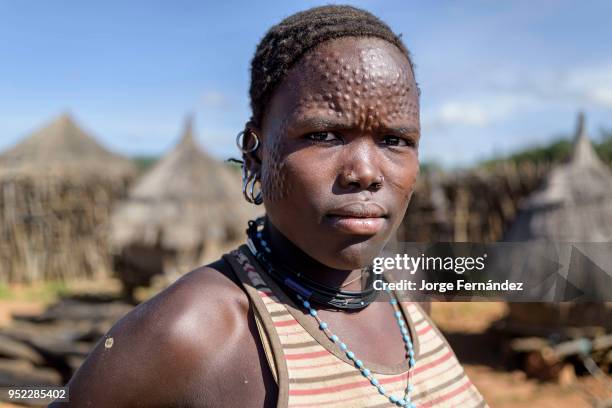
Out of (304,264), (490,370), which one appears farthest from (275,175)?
(490,370)

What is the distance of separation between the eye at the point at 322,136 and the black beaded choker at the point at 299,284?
309 mm

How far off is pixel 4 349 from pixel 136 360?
6.78 meters

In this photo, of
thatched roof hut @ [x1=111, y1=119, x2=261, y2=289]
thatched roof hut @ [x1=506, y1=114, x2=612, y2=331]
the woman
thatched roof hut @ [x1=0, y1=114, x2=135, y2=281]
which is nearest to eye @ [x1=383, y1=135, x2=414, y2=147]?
the woman

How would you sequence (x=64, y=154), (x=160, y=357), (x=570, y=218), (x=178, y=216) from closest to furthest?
(x=160, y=357)
(x=570, y=218)
(x=178, y=216)
(x=64, y=154)

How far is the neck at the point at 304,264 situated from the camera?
1308mm

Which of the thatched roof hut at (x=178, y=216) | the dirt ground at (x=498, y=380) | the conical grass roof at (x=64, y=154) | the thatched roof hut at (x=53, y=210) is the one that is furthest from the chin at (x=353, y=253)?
the conical grass roof at (x=64, y=154)

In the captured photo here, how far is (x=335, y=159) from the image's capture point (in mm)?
1167

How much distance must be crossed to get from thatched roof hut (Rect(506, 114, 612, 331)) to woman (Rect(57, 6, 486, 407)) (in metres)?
5.87

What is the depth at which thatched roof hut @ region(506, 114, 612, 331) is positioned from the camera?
668 centimetres

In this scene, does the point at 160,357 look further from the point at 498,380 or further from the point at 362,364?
the point at 498,380

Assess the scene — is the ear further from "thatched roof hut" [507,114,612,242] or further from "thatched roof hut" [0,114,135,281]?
"thatched roof hut" [0,114,135,281]

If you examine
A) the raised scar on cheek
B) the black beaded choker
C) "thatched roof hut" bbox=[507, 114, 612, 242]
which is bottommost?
"thatched roof hut" bbox=[507, 114, 612, 242]

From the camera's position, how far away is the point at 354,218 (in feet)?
3.85

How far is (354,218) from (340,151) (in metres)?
0.14
